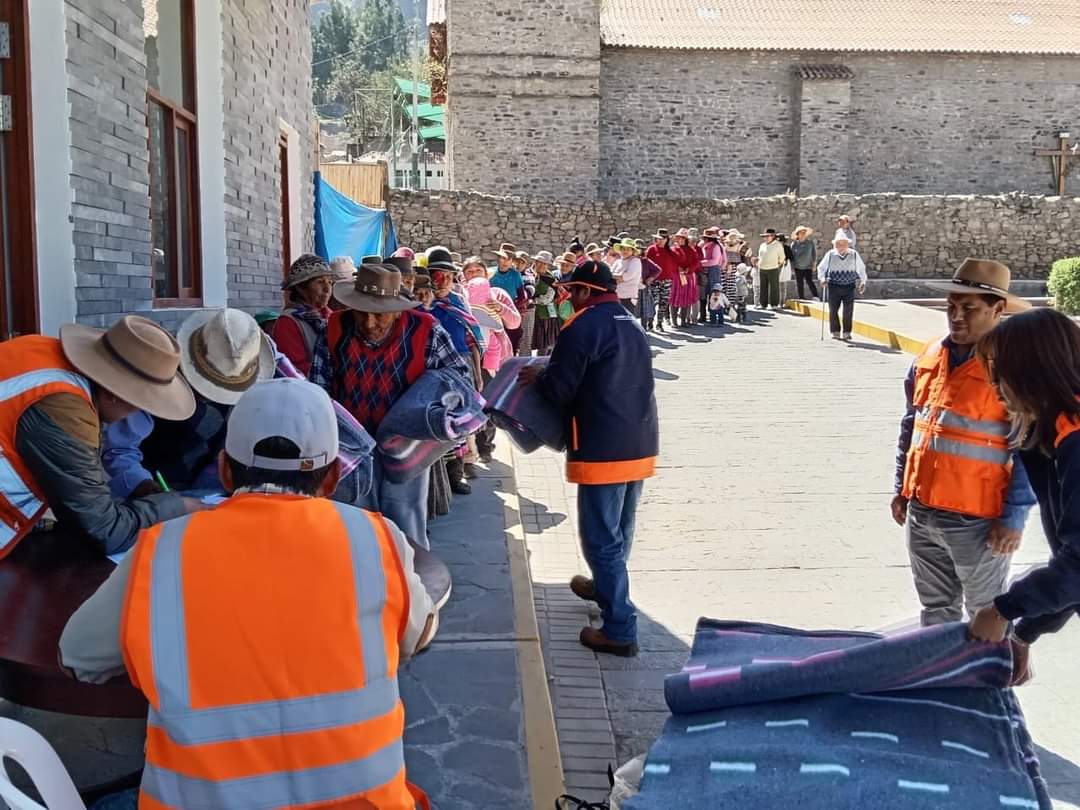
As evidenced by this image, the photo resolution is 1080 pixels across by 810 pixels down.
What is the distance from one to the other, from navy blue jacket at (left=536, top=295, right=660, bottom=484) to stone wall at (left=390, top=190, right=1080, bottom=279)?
20.6m

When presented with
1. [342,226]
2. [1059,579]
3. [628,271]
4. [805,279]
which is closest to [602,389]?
[1059,579]

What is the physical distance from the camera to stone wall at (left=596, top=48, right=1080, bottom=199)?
30828mm

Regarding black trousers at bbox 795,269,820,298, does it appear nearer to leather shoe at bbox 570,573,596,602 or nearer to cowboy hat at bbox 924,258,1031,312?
leather shoe at bbox 570,573,596,602

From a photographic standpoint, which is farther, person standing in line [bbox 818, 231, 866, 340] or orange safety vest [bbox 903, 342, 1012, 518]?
person standing in line [bbox 818, 231, 866, 340]

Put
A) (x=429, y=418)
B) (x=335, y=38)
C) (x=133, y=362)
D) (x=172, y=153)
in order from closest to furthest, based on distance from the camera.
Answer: (x=133, y=362) → (x=429, y=418) → (x=172, y=153) → (x=335, y=38)

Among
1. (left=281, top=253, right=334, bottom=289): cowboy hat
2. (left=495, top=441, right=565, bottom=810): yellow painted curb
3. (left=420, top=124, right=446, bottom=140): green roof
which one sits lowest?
(left=495, top=441, right=565, bottom=810): yellow painted curb

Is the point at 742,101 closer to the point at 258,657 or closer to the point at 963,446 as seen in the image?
the point at 963,446

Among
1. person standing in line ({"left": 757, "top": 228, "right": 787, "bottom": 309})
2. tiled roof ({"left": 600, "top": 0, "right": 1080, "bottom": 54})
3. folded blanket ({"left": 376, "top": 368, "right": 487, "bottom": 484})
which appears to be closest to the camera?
folded blanket ({"left": 376, "top": 368, "right": 487, "bottom": 484})

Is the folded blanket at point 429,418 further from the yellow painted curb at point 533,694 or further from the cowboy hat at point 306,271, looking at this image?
the cowboy hat at point 306,271

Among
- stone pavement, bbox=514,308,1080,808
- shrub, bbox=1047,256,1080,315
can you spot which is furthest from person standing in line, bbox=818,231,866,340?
stone pavement, bbox=514,308,1080,808

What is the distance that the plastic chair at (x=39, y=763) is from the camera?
80.8 inches

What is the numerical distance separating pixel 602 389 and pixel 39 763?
2.95 metres

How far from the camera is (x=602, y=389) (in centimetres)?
464

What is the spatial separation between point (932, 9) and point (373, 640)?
36800mm
